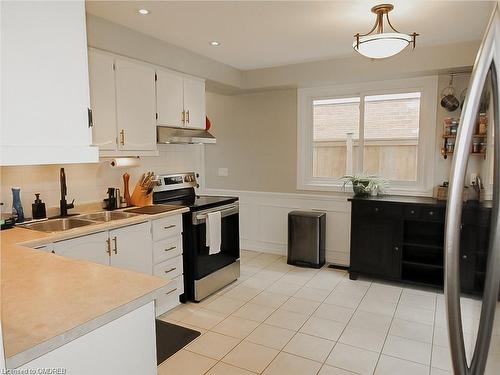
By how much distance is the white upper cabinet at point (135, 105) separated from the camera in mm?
3064

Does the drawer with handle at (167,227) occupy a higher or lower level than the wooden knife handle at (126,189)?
lower

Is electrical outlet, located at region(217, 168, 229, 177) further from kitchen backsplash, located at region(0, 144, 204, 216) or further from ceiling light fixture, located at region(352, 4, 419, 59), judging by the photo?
ceiling light fixture, located at region(352, 4, 419, 59)

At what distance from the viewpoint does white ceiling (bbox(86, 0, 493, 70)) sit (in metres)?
2.58

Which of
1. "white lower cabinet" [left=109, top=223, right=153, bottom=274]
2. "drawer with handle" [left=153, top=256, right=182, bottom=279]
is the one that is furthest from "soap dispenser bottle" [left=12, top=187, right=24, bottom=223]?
"drawer with handle" [left=153, top=256, right=182, bottom=279]

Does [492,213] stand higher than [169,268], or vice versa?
[492,213]

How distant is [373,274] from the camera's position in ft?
12.7

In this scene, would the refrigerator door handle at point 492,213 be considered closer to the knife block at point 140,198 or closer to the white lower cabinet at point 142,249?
the white lower cabinet at point 142,249

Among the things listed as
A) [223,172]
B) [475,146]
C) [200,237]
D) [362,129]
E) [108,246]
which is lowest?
[200,237]

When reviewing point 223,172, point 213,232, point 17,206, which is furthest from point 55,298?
point 223,172

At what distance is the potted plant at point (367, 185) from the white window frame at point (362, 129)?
17 cm

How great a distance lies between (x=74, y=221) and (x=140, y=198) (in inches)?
30.2

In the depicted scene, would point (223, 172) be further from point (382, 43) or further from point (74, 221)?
point (382, 43)

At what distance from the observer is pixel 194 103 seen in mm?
3873

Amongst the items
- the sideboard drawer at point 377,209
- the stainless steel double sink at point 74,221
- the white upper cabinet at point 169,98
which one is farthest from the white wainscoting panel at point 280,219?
the stainless steel double sink at point 74,221
